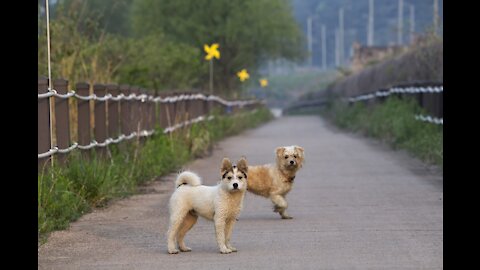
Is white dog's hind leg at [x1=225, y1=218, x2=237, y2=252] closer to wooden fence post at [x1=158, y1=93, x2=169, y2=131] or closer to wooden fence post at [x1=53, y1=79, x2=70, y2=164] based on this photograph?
wooden fence post at [x1=53, y1=79, x2=70, y2=164]

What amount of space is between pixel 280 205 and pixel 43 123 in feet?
8.62

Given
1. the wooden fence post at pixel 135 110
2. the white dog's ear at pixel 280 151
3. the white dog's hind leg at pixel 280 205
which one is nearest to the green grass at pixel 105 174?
the wooden fence post at pixel 135 110

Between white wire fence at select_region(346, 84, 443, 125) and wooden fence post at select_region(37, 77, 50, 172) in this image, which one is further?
white wire fence at select_region(346, 84, 443, 125)

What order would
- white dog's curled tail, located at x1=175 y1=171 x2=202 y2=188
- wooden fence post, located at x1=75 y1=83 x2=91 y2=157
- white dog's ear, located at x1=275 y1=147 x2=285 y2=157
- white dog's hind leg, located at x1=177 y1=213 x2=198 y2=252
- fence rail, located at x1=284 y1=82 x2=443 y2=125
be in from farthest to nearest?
fence rail, located at x1=284 y1=82 x2=443 y2=125, wooden fence post, located at x1=75 y1=83 x2=91 y2=157, white dog's ear, located at x1=275 y1=147 x2=285 y2=157, white dog's curled tail, located at x1=175 y1=171 x2=202 y2=188, white dog's hind leg, located at x1=177 y1=213 x2=198 y2=252

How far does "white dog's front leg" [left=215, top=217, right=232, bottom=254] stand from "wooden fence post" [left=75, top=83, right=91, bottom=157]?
17.5 ft

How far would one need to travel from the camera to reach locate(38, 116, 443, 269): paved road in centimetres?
938

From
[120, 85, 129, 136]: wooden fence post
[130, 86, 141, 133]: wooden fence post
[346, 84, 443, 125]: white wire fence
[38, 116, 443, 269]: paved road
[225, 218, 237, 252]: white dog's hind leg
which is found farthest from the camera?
[346, 84, 443, 125]: white wire fence

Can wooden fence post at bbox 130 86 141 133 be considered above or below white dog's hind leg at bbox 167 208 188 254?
above

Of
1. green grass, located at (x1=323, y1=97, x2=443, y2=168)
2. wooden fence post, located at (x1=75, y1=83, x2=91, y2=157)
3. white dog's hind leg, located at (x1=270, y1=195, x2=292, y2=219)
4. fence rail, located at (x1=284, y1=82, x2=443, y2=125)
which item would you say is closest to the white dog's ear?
white dog's hind leg, located at (x1=270, y1=195, x2=292, y2=219)

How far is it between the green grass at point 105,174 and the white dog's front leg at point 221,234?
168cm

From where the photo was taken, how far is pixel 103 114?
16078 millimetres

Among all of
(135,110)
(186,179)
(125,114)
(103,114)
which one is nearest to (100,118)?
(103,114)

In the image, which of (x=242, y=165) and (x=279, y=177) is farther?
(x=279, y=177)

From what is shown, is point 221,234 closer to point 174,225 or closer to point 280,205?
point 174,225
